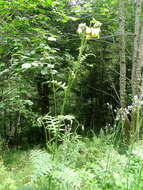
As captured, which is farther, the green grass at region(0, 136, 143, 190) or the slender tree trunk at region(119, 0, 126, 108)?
the slender tree trunk at region(119, 0, 126, 108)

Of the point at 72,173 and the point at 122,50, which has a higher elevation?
the point at 122,50

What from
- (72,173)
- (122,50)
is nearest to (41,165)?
(72,173)

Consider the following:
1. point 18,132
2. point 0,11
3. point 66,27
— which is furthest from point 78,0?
point 18,132

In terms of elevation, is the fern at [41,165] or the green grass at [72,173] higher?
the fern at [41,165]

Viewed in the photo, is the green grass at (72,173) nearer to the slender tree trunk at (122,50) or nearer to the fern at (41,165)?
the fern at (41,165)

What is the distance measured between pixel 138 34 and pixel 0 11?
2.43m

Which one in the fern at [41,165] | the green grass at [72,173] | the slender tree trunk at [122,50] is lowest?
the green grass at [72,173]

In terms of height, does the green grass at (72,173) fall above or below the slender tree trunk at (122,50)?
below

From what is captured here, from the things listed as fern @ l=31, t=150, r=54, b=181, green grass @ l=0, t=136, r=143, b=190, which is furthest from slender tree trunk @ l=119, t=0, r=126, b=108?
fern @ l=31, t=150, r=54, b=181

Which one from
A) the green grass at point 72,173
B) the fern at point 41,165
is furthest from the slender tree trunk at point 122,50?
the fern at point 41,165

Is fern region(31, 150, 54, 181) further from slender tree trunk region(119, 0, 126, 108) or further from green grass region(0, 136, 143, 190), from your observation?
slender tree trunk region(119, 0, 126, 108)

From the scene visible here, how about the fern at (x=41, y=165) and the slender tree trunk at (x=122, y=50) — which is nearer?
the fern at (x=41, y=165)

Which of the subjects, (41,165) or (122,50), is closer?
(41,165)

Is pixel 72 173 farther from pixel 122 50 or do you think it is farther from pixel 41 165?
pixel 122 50
